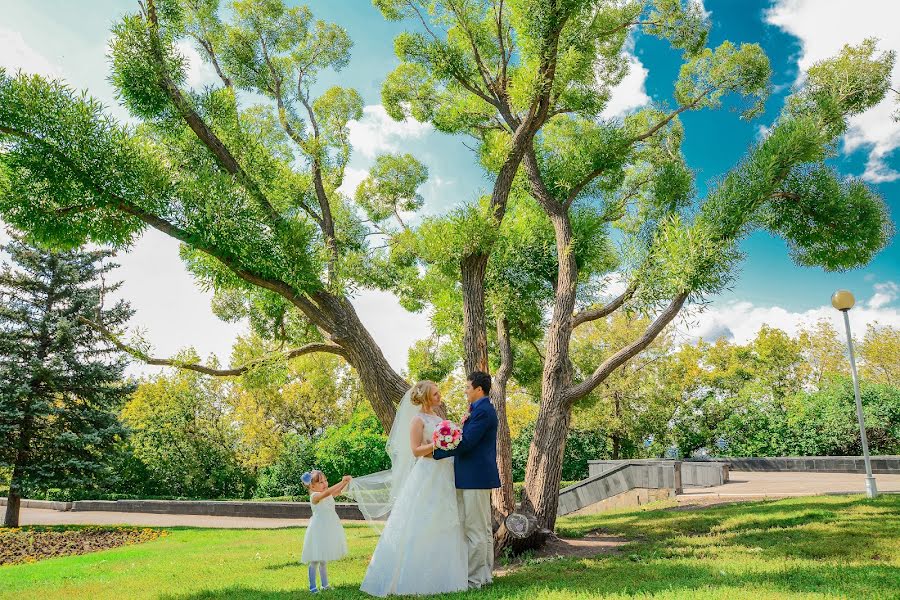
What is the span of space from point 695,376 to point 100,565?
2284cm

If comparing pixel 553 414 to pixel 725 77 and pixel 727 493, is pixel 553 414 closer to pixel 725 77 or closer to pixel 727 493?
pixel 727 493

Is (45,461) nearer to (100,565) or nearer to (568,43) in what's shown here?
(100,565)

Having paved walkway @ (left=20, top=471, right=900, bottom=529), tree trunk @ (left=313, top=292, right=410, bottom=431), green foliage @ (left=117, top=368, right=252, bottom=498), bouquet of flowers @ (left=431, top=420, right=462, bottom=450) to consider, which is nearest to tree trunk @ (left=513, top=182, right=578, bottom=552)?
tree trunk @ (left=313, top=292, right=410, bottom=431)

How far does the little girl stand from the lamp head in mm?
11447

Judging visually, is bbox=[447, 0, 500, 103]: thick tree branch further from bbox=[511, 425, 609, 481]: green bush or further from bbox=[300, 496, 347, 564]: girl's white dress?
bbox=[511, 425, 609, 481]: green bush

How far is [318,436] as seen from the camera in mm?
25359

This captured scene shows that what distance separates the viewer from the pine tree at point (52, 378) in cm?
1731

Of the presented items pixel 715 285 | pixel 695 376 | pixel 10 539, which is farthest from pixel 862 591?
pixel 695 376

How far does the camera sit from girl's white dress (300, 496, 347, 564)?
6.64m

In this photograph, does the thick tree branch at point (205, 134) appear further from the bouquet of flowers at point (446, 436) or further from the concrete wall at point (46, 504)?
the concrete wall at point (46, 504)

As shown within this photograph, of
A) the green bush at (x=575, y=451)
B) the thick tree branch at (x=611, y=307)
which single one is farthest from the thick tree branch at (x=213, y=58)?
the green bush at (x=575, y=451)

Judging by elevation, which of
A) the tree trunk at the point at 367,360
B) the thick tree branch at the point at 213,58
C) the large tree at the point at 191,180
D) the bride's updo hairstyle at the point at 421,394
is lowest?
the bride's updo hairstyle at the point at 421,394

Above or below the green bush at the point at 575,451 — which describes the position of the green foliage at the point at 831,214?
above

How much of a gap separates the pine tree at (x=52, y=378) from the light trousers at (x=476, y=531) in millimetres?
14455
